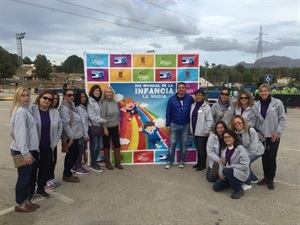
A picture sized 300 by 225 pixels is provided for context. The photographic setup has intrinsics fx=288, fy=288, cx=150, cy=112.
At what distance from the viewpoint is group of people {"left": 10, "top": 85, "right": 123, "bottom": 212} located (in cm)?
376

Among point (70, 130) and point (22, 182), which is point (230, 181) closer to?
point (70, 130)

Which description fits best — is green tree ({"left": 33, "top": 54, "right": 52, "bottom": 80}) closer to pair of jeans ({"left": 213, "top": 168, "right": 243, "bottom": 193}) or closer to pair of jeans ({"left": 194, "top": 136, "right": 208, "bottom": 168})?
pair of jeans ({"left": 194, "top": 136, "right": 208, "bottom": 168})

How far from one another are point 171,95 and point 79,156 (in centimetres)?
233

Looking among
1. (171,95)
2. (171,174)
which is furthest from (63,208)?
(171,95)

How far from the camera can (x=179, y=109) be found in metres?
6.01

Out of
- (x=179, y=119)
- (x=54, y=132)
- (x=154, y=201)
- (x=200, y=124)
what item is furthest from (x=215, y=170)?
(x=54, y=132)

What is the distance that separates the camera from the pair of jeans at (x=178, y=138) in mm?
6129

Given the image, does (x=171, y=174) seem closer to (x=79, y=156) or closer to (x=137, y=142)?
(x=137, y=142)

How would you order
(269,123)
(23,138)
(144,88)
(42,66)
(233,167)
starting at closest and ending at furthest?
(23,138)
(233,167)
(269,123)
(144,88)
(42,66)

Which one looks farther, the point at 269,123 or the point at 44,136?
the point at 269,123

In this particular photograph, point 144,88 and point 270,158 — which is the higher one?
point 144,88

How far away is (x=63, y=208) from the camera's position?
13.6 feet

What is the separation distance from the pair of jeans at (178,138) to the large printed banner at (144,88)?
245 millimetres

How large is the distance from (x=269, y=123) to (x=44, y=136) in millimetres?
3632
